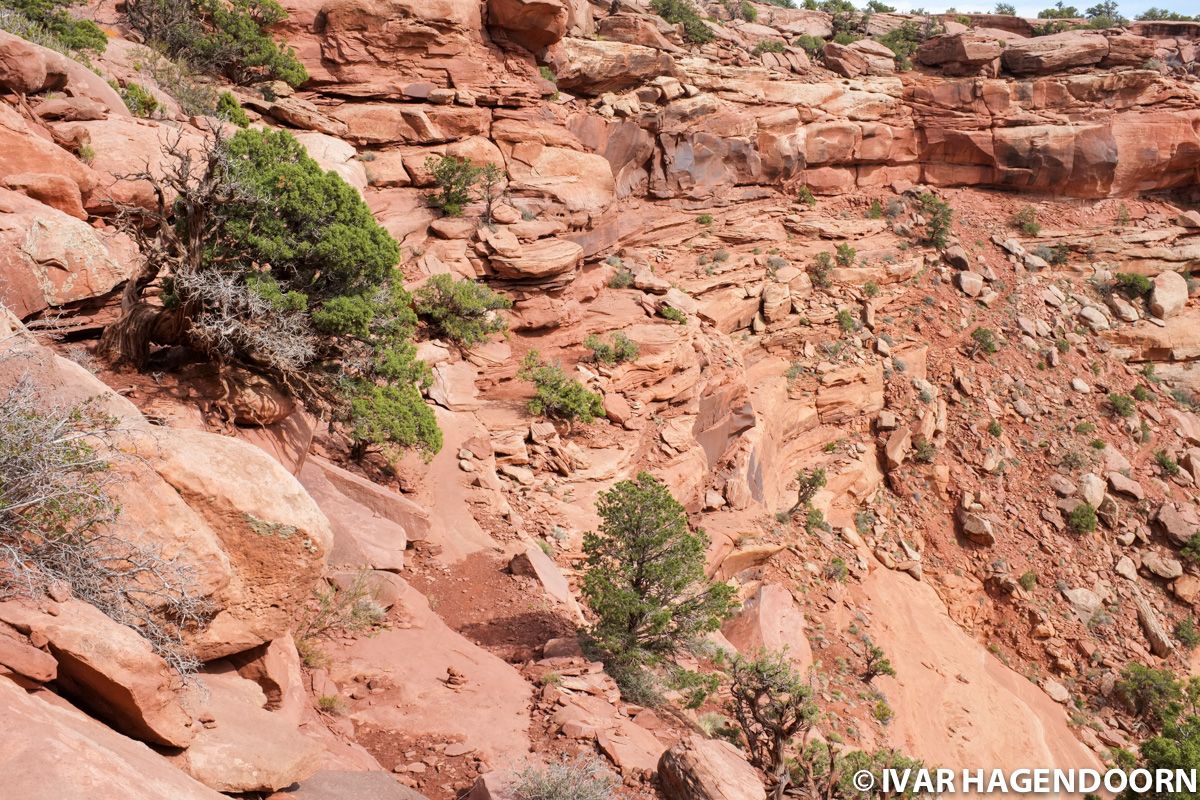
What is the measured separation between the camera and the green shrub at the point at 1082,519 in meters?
22.9

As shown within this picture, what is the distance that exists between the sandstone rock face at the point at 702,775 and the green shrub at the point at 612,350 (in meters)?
11.8

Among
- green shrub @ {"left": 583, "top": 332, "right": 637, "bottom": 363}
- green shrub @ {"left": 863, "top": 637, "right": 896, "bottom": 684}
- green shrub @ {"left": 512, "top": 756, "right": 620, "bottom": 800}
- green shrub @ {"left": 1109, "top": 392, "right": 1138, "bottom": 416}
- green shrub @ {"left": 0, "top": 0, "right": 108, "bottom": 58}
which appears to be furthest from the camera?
green shrub @ {"left": 1109, "top": 392, "right": 1138, "bottom": 416}

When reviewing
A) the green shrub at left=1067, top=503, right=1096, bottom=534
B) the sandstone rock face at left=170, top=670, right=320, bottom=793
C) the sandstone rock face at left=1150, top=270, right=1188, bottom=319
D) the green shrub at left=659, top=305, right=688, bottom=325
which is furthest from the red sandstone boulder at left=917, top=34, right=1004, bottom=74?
the sandstone rock face at left=170, top=670, right=320, bottom=793

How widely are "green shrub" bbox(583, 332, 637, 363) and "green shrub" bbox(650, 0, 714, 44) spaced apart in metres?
19.4

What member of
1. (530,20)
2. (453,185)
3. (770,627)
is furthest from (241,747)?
(530,20)

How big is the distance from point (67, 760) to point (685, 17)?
34643 millimetres

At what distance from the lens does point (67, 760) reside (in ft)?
12.2

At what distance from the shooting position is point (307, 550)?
6.56m

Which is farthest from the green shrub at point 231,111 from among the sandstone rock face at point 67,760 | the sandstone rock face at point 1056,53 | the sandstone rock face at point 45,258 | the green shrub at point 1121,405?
the sandstone rock face at point 1056,53

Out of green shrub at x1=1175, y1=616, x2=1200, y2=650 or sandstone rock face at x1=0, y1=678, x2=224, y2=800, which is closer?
sandstone rock face at x1=0, y1=678, x2=224, y2=800

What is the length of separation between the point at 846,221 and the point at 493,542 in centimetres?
2289

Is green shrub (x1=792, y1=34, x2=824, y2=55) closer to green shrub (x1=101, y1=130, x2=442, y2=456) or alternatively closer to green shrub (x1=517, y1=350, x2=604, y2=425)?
green shrub (x1=517, y1=350, x2=604, y2=425)

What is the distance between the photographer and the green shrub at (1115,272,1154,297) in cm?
2988

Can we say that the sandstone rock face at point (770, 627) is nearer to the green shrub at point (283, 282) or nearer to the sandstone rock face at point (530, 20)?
the green shrub at point (283, 282)
